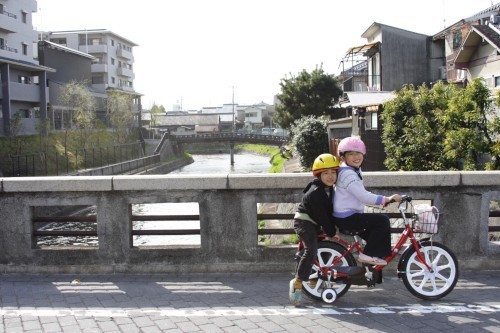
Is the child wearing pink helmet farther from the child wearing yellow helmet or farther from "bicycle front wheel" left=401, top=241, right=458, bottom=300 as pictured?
"bicycle front wheel" left=401, top=241, right=458, bottom=300

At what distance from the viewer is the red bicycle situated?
4918mm

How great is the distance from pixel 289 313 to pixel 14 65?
37.8 meters

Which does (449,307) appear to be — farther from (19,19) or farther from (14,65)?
(19,19)

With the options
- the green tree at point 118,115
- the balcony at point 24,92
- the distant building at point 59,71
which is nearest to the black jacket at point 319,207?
the balcony at point 24,92

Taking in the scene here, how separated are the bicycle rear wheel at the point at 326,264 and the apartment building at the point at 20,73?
107 feet

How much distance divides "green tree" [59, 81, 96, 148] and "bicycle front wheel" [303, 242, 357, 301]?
126ft

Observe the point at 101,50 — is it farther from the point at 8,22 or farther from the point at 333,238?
the point at 333,238

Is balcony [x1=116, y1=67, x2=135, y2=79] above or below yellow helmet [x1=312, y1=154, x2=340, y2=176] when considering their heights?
above

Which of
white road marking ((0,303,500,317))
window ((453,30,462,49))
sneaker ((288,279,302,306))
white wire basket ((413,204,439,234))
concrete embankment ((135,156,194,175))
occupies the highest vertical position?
window ((453,30,462,49))

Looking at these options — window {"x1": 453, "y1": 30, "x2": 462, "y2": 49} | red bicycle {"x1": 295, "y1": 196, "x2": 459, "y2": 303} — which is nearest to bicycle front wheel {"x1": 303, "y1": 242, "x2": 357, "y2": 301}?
red bicycle {"x1": 295, "y1": 196, "x2": 459, "y2": 303}

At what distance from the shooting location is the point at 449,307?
15.5 ft

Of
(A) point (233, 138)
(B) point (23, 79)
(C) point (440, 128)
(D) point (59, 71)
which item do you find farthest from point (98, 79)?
(C) point (440, 128)

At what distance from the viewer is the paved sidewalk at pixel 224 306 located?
4359mm

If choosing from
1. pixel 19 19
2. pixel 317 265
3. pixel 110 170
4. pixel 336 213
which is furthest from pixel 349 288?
pixel 19 19
